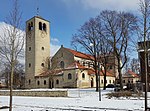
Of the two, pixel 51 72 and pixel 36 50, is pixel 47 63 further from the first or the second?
pixel 51 72

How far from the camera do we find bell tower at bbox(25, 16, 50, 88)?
7706 cm

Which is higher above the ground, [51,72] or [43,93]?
[51,72]

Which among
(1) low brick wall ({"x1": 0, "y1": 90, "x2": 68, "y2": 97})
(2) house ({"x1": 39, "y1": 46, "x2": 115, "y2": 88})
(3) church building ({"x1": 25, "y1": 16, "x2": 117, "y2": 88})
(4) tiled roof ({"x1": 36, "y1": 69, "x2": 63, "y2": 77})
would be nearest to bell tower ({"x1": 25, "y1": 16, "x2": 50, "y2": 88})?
(3) church building ({"x1": 25, "y1": 16, "x2": 117, "y2": 88})

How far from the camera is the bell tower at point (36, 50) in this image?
7706 centimetres

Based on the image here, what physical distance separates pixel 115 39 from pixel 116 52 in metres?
2.35

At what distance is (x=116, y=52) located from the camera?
134 ft

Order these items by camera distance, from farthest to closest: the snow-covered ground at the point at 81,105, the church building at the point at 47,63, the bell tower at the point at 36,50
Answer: the bell tower at the point at 36,50 → the church building at the point at 47,63 → the snow-covered ground at the point at 81,105

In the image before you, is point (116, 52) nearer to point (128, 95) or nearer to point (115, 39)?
point (115, 39)

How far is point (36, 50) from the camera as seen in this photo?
77.1 m

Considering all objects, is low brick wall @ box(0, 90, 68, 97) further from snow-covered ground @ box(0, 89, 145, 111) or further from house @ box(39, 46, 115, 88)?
house @ box(39, 46, 115, 88)

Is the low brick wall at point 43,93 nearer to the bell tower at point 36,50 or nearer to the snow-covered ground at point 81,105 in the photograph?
the snow-covered ground at point 81,105

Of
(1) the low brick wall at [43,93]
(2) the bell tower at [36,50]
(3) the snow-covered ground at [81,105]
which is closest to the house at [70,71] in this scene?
(2) the bell tower at [36,50]

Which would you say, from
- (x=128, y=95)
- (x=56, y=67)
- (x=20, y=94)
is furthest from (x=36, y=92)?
(x=56, y=67)

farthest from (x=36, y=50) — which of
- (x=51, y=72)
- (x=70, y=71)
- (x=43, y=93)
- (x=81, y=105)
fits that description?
(x=81, y=105)
